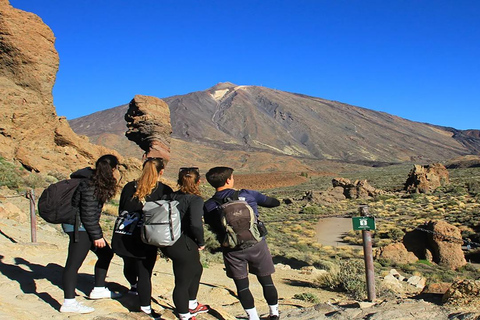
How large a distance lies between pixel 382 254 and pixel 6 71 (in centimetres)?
1450

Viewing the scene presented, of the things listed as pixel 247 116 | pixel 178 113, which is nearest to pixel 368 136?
pixel 247 116

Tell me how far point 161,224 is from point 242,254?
2.53 feet

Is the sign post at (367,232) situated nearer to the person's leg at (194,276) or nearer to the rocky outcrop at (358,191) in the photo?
the person's leg at (194,276)

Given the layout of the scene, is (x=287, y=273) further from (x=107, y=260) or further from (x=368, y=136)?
(x=368, y=136)

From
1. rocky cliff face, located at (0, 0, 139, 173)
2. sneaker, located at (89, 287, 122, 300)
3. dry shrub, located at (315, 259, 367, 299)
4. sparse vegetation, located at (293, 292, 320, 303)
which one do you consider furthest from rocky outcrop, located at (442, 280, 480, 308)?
rocky cliff face, located at (0, 0, 139, 173)

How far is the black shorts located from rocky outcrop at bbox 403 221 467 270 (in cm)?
841

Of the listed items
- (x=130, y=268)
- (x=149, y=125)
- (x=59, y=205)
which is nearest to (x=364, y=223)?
(x=130, y=268)

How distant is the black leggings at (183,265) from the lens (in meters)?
3.46

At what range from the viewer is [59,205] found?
11.7ft

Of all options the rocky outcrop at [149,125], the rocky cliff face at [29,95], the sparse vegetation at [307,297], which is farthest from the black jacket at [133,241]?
the rocky outcrop at [149,125]

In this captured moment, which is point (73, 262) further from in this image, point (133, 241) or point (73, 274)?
point (133, 241)

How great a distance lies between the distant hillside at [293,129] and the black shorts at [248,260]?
287ft

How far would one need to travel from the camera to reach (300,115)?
148375 mm

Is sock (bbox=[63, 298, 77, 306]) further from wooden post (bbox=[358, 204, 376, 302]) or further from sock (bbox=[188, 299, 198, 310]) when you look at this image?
wooden post (bbox=[358, 204, 376, 302])
